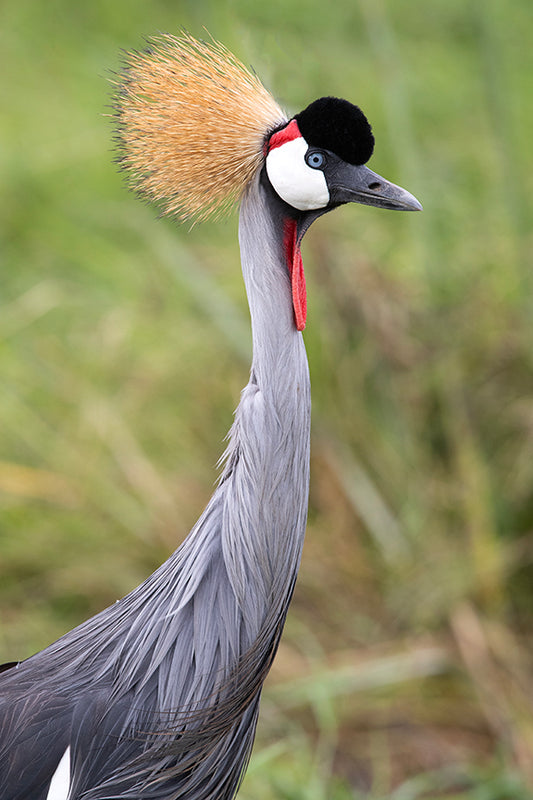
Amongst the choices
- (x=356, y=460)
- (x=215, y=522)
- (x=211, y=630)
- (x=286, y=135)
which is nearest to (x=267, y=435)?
(x=215, y=522)

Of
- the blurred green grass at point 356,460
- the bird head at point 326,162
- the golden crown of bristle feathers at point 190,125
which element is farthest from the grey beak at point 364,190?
the blurred green grass at point 356,460

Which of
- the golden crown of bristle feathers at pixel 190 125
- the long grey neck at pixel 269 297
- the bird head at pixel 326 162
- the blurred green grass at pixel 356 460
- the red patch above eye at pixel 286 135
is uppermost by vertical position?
the golden crown of bristle feathers at pixel 190 125

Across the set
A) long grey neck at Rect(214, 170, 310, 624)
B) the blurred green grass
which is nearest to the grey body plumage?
long grey neck at Rect(214, 170, 310, 624)

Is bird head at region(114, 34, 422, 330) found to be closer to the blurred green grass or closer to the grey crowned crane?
the grey crowned crane

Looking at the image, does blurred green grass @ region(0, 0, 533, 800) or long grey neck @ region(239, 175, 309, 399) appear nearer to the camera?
long grey neck @ region(239, 175, 309, 399)

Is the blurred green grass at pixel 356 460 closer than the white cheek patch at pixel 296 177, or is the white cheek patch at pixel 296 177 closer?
the white cheek patch at pixel 296 177

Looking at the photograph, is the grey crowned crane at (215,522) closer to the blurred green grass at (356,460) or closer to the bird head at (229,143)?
the bird head at (229,143)

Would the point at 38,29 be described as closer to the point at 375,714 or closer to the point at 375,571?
the point at 375,571

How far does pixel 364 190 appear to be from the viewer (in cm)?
121

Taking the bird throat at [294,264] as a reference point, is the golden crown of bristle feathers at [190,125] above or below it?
above

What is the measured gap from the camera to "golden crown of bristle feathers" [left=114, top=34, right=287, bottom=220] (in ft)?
4.13

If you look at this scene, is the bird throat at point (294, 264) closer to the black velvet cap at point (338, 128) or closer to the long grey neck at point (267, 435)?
the long grey neck at point (267, 435)

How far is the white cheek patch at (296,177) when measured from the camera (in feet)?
3.84

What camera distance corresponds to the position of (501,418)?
2.35m
